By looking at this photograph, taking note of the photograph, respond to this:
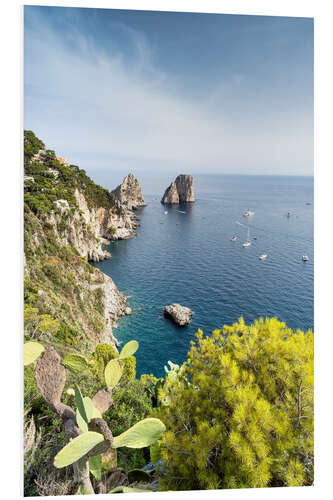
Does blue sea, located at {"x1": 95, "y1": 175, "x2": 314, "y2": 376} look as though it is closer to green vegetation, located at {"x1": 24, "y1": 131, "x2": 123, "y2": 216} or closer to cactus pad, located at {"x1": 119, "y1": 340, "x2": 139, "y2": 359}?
cactus pad, located at {"x1": 119, "y1": 340, "x2": 139, "y2": 359}

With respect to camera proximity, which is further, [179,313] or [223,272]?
[223,272]

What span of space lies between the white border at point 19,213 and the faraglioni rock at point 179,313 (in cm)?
1092

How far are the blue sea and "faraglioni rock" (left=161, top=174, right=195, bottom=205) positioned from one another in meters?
17.2

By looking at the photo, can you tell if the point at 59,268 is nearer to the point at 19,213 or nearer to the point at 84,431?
the point at 19,213

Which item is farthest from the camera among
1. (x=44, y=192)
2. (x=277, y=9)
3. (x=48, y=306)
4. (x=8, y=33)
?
(x=44, y=192)

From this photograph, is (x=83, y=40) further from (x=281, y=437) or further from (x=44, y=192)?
(x=44, y=192)

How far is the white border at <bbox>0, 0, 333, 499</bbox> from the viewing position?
264cm

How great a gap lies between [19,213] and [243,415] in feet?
9.42

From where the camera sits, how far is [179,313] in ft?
45.6

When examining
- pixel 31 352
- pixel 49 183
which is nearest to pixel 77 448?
pixel 31 352

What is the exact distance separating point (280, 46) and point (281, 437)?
4.51 metres

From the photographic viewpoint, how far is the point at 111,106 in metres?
3.89

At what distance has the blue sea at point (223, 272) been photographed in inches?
354
